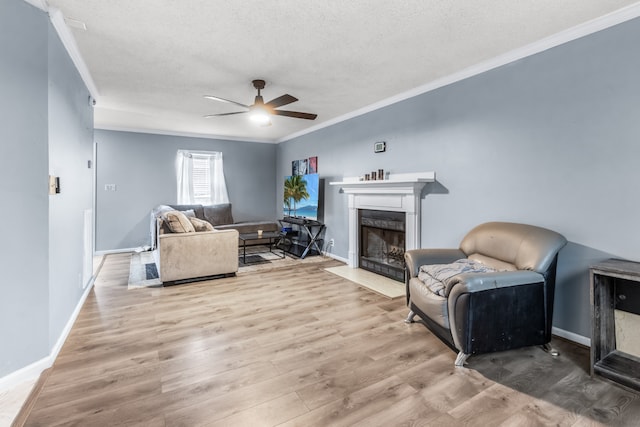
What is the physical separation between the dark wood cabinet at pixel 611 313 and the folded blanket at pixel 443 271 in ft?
2.18

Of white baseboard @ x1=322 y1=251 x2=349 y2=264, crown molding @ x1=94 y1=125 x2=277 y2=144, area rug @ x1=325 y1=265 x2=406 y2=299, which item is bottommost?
area rug @ x1=325 y1=265 x2=406 y2=299

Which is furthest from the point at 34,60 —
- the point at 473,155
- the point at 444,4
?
the point at 473,155

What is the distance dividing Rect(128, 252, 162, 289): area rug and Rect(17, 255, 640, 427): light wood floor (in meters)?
0.90

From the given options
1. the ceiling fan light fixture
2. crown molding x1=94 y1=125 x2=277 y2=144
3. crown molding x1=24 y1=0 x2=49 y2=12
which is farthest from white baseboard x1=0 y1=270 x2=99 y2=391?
crown molding x1=94 y1=125 x2=277 y2=144

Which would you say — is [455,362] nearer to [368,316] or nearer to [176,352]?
[368,316]

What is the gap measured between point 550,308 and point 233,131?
6093 mm

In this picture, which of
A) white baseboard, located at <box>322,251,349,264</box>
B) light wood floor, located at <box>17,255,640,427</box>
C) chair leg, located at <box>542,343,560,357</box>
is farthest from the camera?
white baseboard, located at <box>322,251,349,264</box>

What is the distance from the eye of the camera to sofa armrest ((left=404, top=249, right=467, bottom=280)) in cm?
287

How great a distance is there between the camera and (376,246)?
483 centimetres

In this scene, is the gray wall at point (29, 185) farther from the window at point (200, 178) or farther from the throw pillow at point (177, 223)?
the window at point (200, 178)

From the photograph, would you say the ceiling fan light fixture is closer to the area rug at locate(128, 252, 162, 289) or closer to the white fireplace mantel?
the white fireplace mantel

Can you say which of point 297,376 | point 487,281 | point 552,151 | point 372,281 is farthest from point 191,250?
point 552,151

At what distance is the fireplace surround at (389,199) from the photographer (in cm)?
385

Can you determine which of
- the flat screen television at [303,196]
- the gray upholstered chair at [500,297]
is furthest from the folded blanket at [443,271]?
the flat screen television at [303,196]
